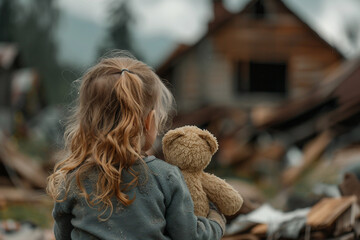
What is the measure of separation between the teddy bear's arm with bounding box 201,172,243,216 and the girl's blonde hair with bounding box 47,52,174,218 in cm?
32

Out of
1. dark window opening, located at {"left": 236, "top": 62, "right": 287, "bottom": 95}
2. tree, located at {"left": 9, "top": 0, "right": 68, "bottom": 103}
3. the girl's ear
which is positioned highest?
the girl's ear

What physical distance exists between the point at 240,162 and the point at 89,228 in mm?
8569

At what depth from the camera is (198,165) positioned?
6.35 ft

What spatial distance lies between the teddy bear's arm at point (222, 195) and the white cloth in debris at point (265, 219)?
0.90m

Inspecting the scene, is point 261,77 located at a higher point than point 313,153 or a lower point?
lower

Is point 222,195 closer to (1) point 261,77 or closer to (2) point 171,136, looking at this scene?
(2) point 171,136

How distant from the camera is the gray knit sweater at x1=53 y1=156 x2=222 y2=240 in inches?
68.3

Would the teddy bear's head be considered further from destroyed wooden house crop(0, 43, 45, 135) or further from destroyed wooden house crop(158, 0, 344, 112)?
destroyed wooden house crop(0, 43, 45, 135)

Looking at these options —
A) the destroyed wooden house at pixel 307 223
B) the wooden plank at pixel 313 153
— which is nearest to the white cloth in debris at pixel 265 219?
the destroyed wooden house at pixel 307 223

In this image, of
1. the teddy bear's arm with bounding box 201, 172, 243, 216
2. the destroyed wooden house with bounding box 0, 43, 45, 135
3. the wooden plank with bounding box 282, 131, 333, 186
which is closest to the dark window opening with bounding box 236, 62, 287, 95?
the wooden plank with bounding box 282, 131, 333, 186

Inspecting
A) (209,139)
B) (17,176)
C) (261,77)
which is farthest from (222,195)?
(261,77)

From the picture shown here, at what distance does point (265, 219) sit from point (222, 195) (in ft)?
3.23

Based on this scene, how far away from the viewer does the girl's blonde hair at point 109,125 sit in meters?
1.75

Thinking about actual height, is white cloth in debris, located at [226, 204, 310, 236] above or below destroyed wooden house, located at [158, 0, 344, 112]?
above
